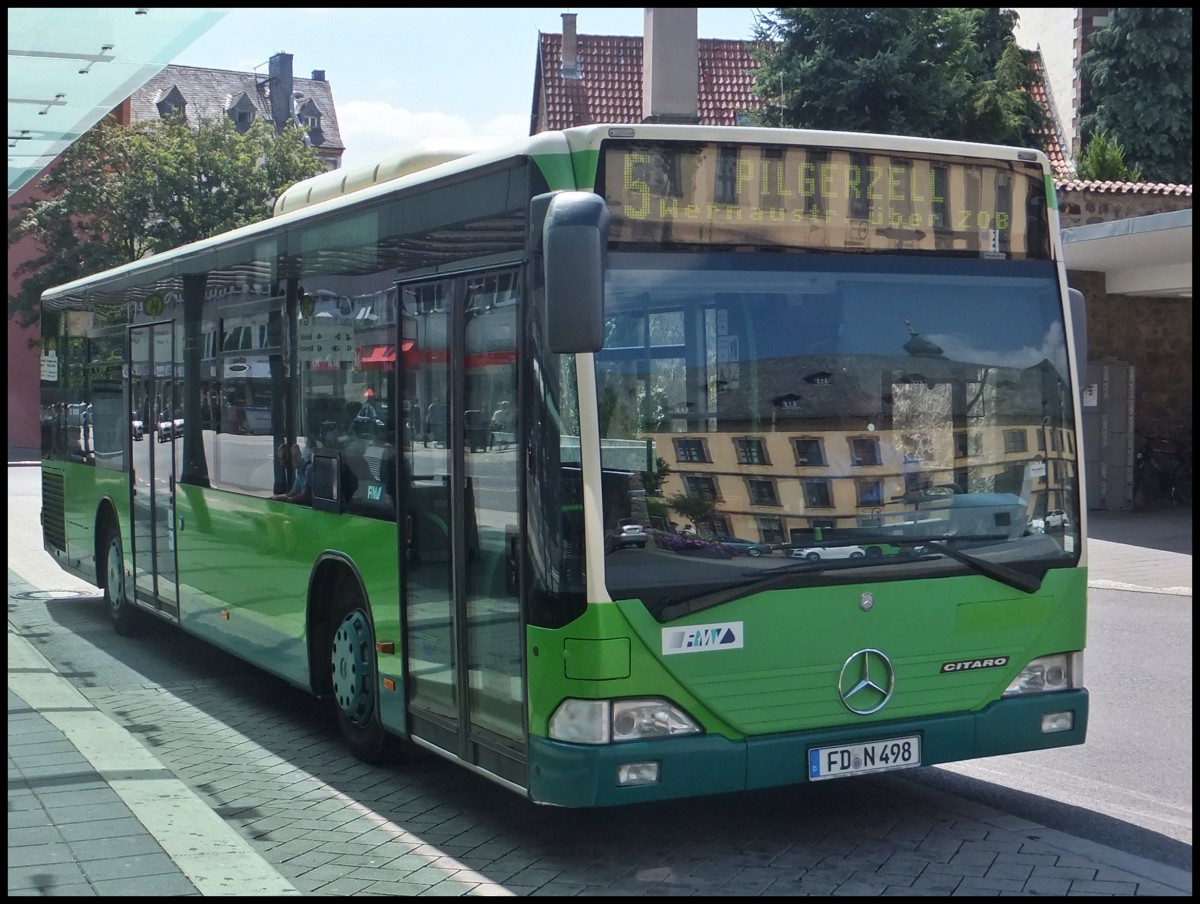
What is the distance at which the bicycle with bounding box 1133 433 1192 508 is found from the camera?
76.6 ft

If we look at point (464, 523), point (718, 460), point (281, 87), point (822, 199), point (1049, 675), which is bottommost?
point (1049, 675)

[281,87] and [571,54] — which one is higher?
[281,87]

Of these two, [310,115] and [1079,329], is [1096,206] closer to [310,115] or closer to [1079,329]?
[1079,329]

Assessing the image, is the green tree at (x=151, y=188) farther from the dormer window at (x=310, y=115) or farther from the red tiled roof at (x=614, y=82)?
the dormer window at (x=310, y=115)

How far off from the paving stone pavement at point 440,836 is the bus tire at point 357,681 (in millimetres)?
147

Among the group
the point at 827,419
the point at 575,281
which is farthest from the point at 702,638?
the point at 575,281

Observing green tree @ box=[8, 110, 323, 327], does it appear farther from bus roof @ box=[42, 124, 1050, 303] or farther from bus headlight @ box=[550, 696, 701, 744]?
bus headlight @ box=[550, 696, 701, 744]

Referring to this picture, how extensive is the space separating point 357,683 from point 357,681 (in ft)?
0.04

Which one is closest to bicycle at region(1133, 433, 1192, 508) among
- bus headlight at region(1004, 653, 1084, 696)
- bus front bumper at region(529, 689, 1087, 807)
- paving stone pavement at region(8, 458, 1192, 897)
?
paving stone pavement at region(8, 458, 1192, 897)

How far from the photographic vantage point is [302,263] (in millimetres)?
8086

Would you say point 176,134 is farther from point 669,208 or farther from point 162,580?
point 669,208

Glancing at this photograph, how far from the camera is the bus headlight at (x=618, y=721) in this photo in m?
5.39

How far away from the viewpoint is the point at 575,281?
16.8 feet

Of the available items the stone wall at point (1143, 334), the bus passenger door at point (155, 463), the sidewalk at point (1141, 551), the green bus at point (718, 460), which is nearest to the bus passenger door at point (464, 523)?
the green bus at point (718, 460)
